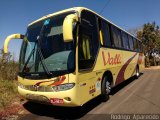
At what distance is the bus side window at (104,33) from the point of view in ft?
30.0

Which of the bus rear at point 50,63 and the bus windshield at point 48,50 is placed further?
the bus windshield at point 48,50

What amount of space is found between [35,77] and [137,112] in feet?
10.9

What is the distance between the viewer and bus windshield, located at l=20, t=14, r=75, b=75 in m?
6.81

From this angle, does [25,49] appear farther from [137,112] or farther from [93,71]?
[137,112]

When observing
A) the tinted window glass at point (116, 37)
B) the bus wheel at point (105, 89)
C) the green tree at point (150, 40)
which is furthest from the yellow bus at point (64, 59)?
the green tree at point (150, 40)

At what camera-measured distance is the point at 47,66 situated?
6.99 metres

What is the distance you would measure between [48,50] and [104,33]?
3.20 m

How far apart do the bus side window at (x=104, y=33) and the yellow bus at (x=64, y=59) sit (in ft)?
0.39

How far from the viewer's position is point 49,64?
23.0 feet

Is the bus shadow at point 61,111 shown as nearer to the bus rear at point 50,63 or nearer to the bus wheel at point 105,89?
the bus wheel at point 105,89

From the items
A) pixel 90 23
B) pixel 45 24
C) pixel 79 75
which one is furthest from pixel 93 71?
pixel 45 24

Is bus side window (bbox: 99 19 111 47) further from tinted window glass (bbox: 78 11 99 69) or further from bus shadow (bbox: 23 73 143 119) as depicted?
bus shadow (bbox: 23 73 143 119)

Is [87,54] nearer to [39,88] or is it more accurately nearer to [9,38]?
[39,88]

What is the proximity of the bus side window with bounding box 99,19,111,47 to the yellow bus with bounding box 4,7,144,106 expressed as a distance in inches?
4.7
